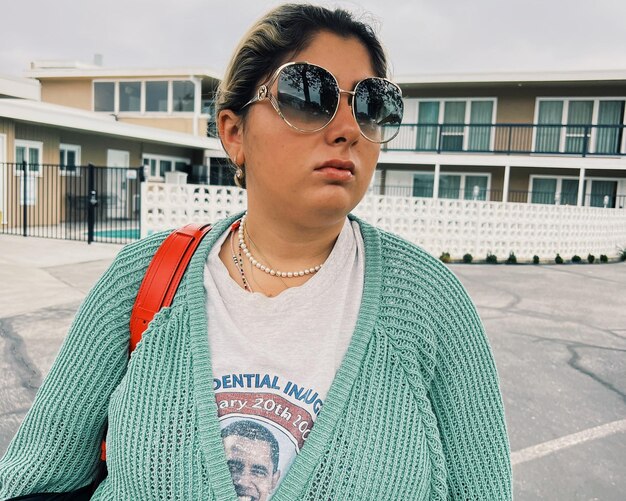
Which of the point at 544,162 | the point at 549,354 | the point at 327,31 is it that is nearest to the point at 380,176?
the point at 544,162

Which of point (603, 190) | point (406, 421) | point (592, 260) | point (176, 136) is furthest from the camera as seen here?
point (603, 190)

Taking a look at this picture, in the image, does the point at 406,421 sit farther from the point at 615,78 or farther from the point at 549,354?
the point at 615,78

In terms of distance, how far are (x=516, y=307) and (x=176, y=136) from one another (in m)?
14.0

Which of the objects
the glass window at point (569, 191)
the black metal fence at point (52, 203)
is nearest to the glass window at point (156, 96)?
the black metal fence at point (52, 203)

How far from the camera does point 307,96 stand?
3.95 feet

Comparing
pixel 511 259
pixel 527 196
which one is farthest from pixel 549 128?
pixel 511 259

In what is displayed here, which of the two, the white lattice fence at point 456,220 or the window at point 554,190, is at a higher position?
the window at point 554,190

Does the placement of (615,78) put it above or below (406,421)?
above

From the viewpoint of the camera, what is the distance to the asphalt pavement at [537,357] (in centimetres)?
309

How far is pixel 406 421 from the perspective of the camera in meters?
1.21

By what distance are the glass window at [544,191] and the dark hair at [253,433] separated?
894 inches

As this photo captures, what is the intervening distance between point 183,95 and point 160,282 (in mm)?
21472

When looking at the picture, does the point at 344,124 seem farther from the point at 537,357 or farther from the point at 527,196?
the point at 527,196

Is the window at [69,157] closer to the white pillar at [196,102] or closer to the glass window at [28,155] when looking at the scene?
the glass window at [28,155]
